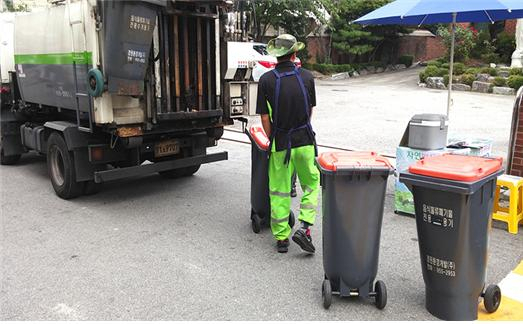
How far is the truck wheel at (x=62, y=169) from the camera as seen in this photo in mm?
6078

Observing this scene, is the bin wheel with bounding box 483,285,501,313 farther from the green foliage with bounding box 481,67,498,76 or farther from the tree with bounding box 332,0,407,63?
the tree with bounding box 332,0,407,63

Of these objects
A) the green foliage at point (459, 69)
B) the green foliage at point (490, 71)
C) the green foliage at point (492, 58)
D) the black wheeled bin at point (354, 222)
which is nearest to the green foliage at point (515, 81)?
the green foliage at point (490, 71)

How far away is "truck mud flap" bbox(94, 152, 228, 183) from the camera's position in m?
5.71

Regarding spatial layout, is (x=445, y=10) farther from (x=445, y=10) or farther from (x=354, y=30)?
(x=354, y=30)

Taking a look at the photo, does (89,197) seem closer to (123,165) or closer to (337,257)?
(123,165)

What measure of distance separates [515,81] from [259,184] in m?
16.9

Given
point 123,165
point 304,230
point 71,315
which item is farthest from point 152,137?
point 71,315

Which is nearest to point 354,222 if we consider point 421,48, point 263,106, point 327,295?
point 327,295

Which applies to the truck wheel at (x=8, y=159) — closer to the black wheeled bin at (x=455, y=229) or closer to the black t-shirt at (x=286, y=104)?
the black t-shirt at (x=286, y=104)

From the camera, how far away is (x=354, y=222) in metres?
3.46

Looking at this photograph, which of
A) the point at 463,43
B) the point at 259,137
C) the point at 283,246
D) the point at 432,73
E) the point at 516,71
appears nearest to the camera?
the point at 283,246

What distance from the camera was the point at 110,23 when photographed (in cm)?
501

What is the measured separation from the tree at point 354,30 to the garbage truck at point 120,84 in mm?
22234

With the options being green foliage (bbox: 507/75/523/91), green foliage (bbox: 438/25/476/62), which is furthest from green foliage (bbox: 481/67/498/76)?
green foliage (bbox: 438/25/476/62)
